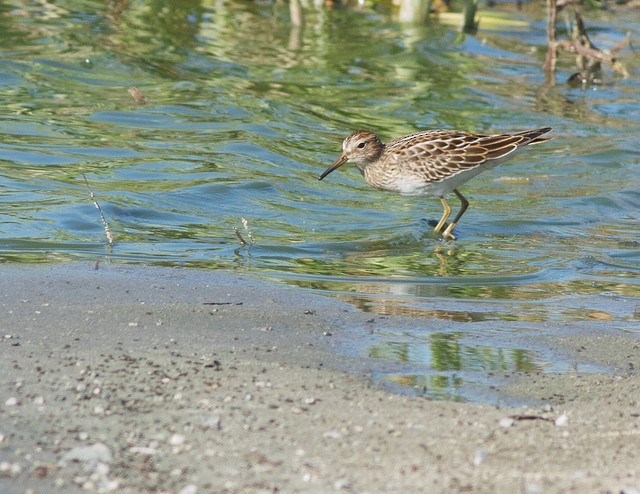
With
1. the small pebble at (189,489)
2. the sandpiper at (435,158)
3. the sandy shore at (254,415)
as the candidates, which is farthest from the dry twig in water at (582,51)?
the small pebble at (189,489)

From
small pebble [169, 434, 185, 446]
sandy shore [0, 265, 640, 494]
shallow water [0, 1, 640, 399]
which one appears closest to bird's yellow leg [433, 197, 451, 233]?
shallow water [0, 1, 640, 399]

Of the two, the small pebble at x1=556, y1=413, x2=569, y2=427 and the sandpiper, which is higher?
the small pebble at x1=556, y1=413, x2=569, y2=427

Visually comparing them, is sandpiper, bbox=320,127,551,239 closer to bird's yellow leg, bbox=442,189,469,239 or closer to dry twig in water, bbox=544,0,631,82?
bird's yellow leg, bbox=442,189,469,239

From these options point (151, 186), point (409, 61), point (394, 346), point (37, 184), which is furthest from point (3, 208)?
point (409, 61)

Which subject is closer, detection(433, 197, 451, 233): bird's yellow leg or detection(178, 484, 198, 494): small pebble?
detection(178, 484, 198, 494): small pebble

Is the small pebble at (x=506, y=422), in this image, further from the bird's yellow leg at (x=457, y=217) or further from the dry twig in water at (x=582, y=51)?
the dry twig in water at (x=582, y=51)

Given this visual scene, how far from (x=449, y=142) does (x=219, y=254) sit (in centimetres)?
270

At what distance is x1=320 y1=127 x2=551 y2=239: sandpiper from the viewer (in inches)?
392

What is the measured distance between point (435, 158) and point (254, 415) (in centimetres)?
539

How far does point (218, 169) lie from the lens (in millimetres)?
10969

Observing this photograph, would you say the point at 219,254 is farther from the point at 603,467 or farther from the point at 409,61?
the point at 409,61

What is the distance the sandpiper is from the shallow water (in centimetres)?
30

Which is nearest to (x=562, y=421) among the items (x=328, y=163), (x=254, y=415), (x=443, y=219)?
(x=254, y=415)

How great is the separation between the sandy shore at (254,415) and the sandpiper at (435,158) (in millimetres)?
→ 3474
